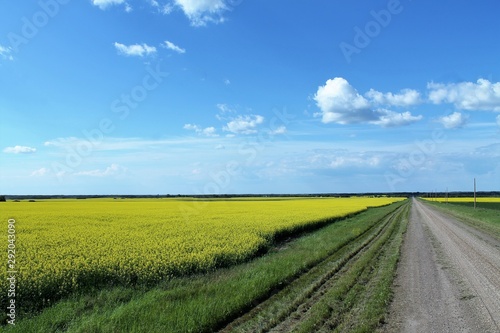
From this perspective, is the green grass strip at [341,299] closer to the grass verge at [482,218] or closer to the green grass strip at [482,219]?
the grass verge at [482,218]

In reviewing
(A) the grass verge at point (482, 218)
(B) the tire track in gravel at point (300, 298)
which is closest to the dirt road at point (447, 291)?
(B) the tire track in gravel at point (300, 298)

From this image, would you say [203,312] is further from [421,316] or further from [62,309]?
[421,316]

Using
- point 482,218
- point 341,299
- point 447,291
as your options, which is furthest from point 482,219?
point 341,299

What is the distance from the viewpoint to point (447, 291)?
33.4 feet

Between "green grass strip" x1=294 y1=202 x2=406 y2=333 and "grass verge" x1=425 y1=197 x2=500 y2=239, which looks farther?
"grass verge" x1=425 y1=197 x2=500 y2=239

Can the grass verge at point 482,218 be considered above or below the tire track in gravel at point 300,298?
below

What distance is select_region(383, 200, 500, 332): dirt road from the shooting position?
7699mm

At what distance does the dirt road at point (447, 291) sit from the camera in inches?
303

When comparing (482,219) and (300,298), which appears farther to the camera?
(482,219)

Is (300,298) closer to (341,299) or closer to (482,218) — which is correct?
(341,299)

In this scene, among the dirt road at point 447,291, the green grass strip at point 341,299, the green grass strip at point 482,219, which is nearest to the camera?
the green grass strip at point 341,299

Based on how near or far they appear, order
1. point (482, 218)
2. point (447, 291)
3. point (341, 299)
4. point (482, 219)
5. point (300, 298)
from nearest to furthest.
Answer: point (341, 299) → point (300, 298) → point (447, 291) → point (482, 219) → point (482, 218)

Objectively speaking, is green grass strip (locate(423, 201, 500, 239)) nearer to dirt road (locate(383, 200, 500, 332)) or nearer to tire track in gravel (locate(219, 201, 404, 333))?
dirt road (locate(383, 200, 500, 332))

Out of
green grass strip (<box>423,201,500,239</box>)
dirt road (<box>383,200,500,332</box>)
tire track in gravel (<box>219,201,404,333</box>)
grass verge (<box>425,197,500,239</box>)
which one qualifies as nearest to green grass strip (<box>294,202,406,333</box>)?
tire track in gravel (<box>219,201,404,333</box>)
